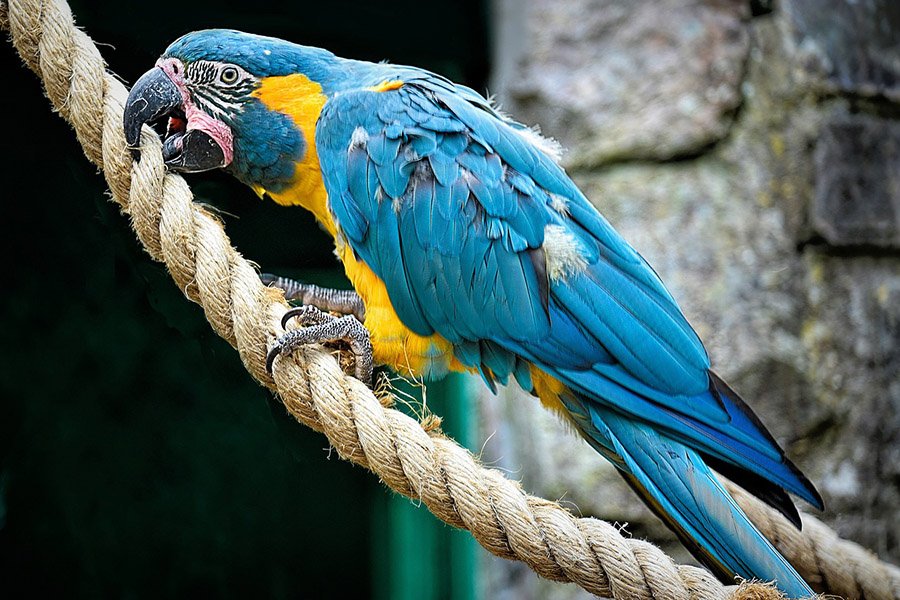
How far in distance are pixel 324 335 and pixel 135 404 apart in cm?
82

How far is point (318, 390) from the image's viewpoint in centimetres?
114

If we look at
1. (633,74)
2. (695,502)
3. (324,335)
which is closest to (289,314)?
(324,335)

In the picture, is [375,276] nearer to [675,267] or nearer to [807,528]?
[807,528]

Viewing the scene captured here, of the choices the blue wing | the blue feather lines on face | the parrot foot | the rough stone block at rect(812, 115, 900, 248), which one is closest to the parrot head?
the blue feather lines on face

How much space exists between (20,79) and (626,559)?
164 centimetres

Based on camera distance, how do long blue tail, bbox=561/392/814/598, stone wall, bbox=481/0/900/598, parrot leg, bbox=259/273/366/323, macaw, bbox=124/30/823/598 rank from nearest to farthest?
long blue tail, bbox=561/392/814/598 < macaw, bbox=124/30/823/598 < parrot leg, bbox=259/273/366/323 < stone wall, bbox=481/0/900/598

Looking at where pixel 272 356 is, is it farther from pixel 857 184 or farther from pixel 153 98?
pixel 857 184

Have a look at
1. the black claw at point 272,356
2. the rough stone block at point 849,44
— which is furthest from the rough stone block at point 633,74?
the black claw at point 272,356

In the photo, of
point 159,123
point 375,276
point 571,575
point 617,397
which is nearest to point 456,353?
point 375,276

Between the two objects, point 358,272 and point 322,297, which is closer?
point 358,272

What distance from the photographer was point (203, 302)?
1.16 meters

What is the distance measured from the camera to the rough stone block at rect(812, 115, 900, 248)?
2330mm

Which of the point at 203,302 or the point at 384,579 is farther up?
the point at 203,302

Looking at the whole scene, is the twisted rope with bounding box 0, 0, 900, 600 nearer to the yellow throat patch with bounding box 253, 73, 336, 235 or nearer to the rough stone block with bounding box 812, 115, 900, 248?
the yellow throat patch with bounding box 253, 73, 336, 235
